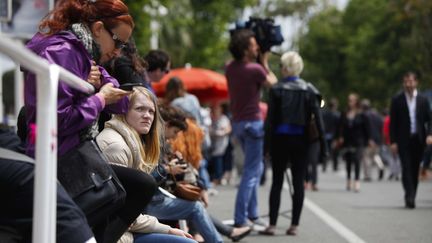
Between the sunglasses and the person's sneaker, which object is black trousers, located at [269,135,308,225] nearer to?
the person's sneaker

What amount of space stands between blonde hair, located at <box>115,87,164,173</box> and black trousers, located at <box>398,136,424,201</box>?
27.6 ft

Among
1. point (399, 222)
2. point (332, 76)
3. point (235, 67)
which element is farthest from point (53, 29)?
point (332, 76)

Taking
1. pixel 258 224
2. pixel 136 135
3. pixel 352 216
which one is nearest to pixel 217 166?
pixel 352 216

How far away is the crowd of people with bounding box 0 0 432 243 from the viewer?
483cm

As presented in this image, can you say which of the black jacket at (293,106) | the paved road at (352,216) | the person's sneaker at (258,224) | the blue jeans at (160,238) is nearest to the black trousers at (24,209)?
the blue jeans at (160,238)

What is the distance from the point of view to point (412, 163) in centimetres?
1464

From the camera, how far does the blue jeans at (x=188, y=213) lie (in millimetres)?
7688

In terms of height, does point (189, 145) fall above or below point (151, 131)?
below

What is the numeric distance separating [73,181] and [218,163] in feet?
57.3

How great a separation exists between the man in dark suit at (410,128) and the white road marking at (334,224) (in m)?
1.29

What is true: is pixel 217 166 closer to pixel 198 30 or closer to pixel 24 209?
pixel 24 209

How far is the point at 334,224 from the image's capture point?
38.2 ft

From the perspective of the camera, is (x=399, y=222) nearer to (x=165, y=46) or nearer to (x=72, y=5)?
(x=72, y=5)

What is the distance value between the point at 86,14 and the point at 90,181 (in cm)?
94
